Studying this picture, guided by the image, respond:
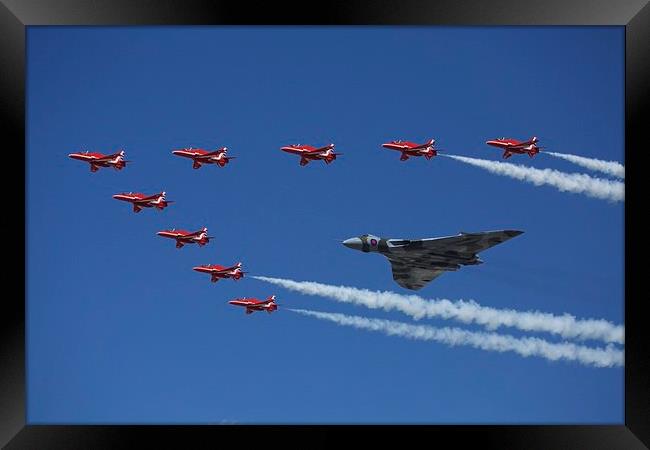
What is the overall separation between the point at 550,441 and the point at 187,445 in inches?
611

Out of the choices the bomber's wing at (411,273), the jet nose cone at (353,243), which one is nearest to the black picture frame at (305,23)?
the jet nose cone at (353,243)

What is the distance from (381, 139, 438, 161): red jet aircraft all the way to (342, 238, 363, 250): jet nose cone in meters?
5.92

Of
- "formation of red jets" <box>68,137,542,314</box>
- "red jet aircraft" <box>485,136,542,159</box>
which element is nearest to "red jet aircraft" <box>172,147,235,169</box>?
"formation of red jets" <box>68,137,542,314</box>

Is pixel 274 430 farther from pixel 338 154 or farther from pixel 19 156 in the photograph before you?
pixel 338 154

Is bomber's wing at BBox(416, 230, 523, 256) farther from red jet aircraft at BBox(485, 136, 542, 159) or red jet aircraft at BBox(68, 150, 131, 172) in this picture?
red jet aircraft at BBox(68, 150, 131, 172)

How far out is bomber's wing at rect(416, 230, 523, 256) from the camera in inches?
2392

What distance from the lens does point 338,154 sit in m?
61.1

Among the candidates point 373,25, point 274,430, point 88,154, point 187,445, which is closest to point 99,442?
point 187,445

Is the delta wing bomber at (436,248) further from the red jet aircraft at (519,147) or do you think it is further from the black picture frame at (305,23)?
the black picture frame at (305,23)

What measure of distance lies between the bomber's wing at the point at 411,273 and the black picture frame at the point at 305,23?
2396 cm

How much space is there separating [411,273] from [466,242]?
6.70 metres

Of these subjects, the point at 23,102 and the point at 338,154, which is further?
the point at 338,154

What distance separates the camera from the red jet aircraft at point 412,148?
6072cm

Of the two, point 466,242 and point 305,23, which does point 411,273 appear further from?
point 305,23
